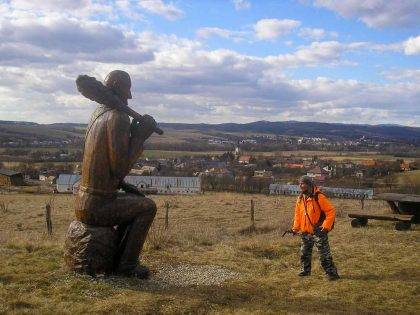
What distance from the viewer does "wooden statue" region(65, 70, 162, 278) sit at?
7480mm

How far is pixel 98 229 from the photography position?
766 centimetres

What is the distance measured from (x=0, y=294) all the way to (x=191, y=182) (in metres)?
43.0

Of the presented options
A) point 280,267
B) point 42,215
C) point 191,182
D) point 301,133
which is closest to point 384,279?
point 280,267

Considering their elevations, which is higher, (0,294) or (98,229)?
(98,229)

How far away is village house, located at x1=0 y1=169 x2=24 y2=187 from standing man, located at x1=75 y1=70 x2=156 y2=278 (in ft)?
148

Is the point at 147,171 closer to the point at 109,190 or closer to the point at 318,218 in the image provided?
the point at 318,218

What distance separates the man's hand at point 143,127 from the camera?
25.5ft

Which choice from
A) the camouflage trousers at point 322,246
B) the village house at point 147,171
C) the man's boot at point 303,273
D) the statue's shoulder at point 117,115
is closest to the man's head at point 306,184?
the camouflage trousers at point 322,246

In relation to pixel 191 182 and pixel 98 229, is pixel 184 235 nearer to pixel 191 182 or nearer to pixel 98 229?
pixel 98 229

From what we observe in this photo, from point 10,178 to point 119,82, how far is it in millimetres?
45886

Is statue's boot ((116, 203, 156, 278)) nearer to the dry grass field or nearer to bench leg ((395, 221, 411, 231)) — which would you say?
the dry grass field

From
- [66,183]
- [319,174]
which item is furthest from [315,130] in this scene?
[66,183]

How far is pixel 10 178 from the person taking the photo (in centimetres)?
5003

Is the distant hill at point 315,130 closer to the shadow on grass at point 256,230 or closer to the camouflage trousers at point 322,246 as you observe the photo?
the shadow on grass at point 256,230
